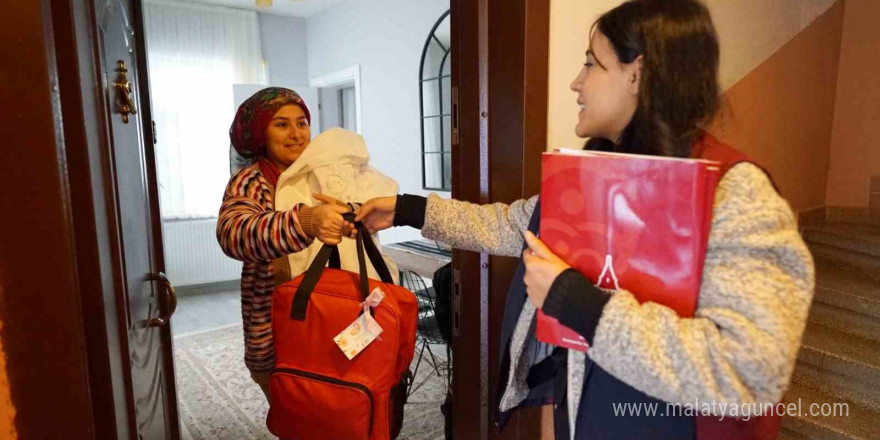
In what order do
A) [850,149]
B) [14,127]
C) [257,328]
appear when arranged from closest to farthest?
1. [14,127]
2. [257,328]
3. [850,149]

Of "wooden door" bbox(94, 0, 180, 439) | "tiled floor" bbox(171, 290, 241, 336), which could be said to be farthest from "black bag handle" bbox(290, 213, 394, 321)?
"tiled floor" bbox(171, 290, 241, 336)

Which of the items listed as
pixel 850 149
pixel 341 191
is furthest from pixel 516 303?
pixel 850 149

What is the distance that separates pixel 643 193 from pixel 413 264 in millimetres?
1919

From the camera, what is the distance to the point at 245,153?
1.22 metres

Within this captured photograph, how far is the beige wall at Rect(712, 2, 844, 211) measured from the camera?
2008mm

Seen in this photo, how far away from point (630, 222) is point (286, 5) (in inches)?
175

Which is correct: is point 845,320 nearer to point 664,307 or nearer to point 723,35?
point 723,35

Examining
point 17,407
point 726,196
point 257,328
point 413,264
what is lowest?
point 413,264

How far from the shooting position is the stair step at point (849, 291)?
188 centimetres

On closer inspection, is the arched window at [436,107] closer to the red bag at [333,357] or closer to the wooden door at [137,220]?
the wooden door at [137,220]

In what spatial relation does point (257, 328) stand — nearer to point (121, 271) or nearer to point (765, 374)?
point (121, 271)

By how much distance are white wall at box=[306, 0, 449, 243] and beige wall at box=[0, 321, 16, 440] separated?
111 inches

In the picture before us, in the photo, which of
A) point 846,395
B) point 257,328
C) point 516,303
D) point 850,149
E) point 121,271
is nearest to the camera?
point 121,271

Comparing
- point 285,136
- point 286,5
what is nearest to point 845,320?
point 285,136
